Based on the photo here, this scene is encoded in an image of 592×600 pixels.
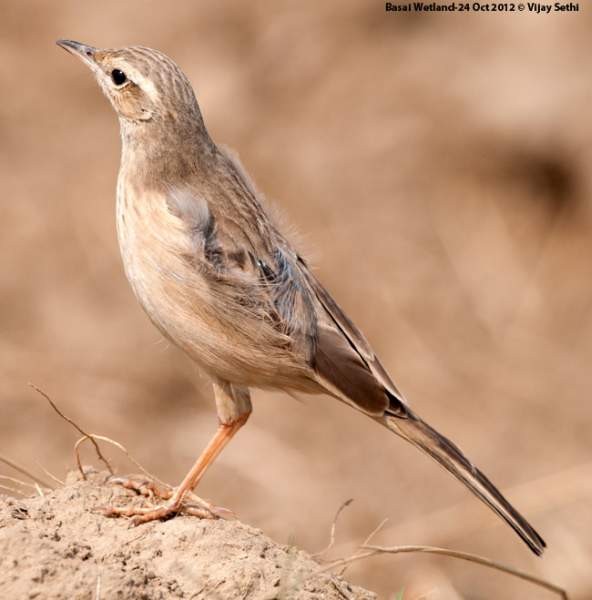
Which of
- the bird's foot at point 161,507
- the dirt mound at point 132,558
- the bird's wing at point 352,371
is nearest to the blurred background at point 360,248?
the bird's wing at point 352,371

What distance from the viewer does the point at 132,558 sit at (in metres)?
5.30

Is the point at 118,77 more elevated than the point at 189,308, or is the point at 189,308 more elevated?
the point at 118,77

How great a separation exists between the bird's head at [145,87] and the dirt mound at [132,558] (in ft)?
6.29

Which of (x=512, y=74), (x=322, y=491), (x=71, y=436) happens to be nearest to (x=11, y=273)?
(x=71, y=436)

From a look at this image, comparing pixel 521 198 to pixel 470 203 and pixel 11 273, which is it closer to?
pixel 470 203

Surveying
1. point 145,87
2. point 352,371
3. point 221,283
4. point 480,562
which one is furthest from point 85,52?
point 480,562

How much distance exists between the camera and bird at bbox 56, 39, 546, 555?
6.15m

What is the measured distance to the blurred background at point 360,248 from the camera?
12.3 meters

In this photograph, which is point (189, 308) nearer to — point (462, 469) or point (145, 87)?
point (145, 87)

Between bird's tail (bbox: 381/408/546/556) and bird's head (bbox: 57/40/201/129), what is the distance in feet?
6.13

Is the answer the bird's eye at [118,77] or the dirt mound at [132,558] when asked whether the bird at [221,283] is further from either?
the dirt mound at [132,558]

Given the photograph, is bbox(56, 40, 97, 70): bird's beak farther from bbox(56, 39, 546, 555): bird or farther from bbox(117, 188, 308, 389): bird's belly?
bbox(117, 188, 308, 389): bird's belly

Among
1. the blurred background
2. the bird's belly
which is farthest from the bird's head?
the blurred background

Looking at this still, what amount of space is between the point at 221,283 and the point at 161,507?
113 centimetres
